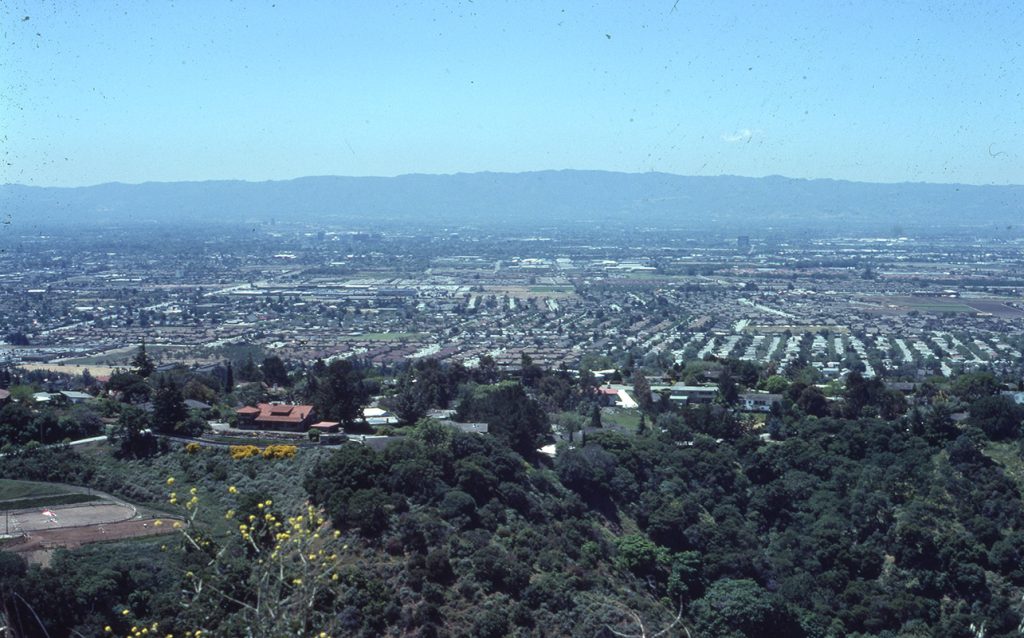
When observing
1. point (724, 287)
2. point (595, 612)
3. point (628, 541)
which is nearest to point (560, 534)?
point (628, 541)

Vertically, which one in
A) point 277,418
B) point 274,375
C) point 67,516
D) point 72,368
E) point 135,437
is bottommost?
point 72,368

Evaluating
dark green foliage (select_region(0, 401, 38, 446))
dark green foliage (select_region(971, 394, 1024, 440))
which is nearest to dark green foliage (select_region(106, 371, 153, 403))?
dark green foliage (select_region(0, 401, 38, 446))

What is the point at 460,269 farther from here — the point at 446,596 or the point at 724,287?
the point at 446,596

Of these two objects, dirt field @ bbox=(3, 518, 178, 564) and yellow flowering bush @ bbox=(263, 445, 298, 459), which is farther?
yellow flowering bush @ bbox=(263, 445, 298, 459)

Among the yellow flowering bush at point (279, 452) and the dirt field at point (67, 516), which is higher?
the yellow flowering bush at point (279, 452)

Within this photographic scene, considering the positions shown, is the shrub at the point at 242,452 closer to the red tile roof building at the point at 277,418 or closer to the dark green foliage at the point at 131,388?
the red tile roof building at the point at 277,418

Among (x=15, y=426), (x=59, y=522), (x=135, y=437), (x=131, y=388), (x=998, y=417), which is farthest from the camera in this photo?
(x=131, y=388)

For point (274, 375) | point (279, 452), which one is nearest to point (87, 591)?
point (279, 452)

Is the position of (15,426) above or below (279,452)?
above

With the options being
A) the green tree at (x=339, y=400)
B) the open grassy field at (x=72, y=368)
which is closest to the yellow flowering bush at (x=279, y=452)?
the green tree at (x=339, y=400)

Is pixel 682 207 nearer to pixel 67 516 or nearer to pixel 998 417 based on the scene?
pixel 998 417

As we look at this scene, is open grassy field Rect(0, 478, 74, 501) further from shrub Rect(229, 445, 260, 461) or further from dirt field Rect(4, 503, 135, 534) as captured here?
shrub Rect(229, 445, 260, 461)
